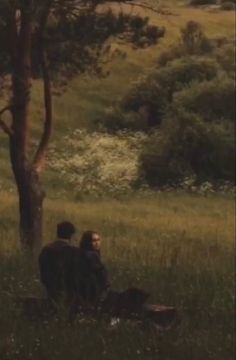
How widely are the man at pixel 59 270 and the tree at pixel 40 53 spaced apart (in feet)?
17.7

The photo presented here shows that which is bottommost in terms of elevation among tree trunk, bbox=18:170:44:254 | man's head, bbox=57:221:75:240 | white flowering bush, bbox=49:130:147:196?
white flowering bush, bbox=49:130:147:196

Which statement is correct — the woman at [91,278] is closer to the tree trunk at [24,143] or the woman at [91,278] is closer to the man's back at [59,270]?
the man's back at [59,270]

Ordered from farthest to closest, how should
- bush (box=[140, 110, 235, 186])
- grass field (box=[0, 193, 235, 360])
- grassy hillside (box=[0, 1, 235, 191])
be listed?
grassy hillside (box=[0, 1, 235, 191]) < bush (box=[140, 110, 235, 186]) < grass field (box=[0, 193, 235, 360])

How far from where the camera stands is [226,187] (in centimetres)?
4062

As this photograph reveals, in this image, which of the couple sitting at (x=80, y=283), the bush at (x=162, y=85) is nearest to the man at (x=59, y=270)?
the couple sitting at (x=80, y=283)

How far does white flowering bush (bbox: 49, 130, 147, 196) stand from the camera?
39.6m

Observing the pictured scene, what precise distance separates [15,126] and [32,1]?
317 centimetres

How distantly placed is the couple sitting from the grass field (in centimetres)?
34

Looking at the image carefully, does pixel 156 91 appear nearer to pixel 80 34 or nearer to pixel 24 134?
pixel 80 34

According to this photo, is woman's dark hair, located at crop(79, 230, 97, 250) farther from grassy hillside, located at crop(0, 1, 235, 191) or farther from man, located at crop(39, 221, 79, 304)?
grassy hillside, located at crop(0, 1, 235, 191)

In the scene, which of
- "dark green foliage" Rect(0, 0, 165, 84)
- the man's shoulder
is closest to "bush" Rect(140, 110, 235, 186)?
"dark green foliage" Rect(0, 0, 165, 84)

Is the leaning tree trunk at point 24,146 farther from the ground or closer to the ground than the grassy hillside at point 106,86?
farther from the ground

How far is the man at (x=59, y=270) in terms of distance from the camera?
10.7 meters

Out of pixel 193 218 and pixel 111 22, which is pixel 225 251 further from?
pixel 193 218
